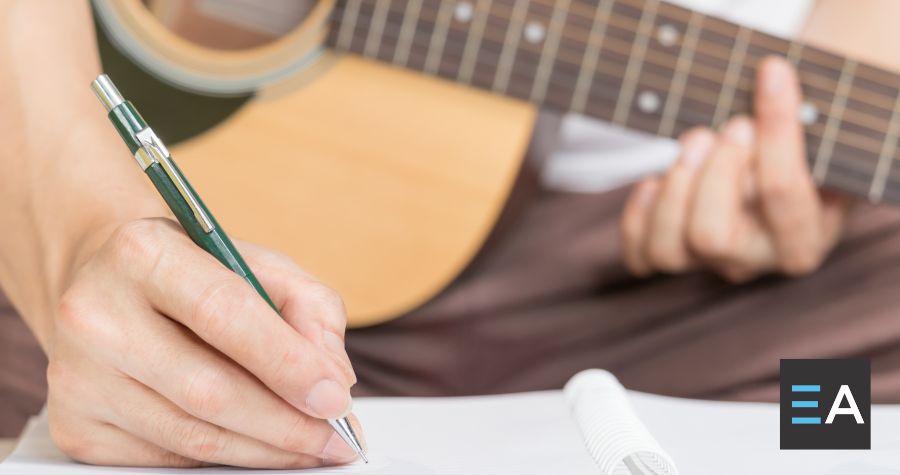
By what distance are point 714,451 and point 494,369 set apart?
1.29 ft

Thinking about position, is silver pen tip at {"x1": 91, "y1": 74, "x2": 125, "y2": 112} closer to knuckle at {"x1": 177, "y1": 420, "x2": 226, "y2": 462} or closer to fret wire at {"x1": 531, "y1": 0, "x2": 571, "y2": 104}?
knuckle at {"x1": 177, "y1": 420, "x2": 226, "y2": 462}

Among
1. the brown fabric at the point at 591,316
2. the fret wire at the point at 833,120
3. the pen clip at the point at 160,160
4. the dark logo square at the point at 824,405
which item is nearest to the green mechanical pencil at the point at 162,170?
the pen clip at the point at 160,160

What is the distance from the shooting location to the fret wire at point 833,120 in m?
0.73

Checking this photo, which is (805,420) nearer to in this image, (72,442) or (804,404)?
(804,404)

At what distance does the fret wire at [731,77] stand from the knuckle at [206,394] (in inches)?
19.9

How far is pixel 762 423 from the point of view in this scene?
0.44 metres

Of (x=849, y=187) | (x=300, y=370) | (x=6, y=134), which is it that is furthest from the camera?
(x=849, y=187)

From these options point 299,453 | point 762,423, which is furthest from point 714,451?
point 299,453

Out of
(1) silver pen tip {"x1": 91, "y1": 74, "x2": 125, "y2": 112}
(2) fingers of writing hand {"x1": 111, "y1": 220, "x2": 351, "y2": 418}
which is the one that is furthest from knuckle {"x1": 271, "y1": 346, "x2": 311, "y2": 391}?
(1) silver pen tip {"x1": 91, "y1": 74, "x2": 125, "y2": 112}

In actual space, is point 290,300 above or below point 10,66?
below

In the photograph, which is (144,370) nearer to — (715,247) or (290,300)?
(290,300)

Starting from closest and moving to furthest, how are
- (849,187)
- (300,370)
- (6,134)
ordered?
(300,370) < (6,134) < (849,187)

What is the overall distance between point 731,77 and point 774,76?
0.04 meters

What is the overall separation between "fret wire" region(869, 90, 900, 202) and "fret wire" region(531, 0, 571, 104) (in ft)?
0.85
